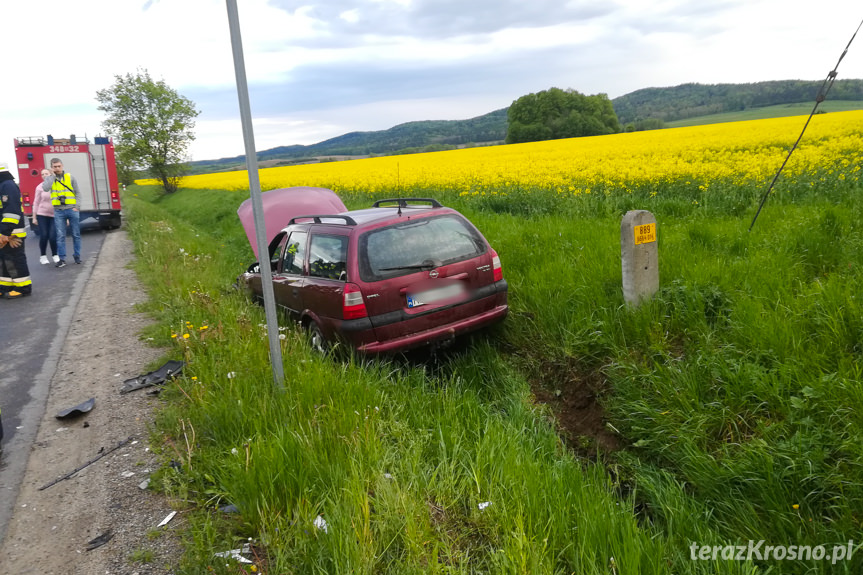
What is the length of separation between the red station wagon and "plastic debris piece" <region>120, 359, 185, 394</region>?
4.05ft

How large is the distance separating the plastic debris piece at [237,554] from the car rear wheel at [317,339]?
245 centimetres

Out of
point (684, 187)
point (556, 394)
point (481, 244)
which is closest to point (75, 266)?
point (481, 244)

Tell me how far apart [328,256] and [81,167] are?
18.7 m

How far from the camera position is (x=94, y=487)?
3.49 metres

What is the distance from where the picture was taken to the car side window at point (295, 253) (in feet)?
19.2

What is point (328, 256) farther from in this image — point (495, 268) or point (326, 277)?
point (495, 268)

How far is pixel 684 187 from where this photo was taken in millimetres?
9836

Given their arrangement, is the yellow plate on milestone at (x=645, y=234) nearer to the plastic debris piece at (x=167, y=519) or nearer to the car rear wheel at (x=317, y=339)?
the car rear wheel at (x=317, y=339)

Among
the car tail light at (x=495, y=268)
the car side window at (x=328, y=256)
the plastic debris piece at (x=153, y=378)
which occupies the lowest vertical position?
the plastic debris piece at (x=153, y=378)

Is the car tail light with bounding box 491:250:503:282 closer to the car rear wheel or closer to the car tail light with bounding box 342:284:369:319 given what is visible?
the car tail light with bounding box 342:284:369:319

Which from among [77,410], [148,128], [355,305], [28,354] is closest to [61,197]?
[28,354]

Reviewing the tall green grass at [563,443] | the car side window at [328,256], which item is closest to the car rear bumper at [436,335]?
the tall green grass at [563,443]

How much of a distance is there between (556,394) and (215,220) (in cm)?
1871

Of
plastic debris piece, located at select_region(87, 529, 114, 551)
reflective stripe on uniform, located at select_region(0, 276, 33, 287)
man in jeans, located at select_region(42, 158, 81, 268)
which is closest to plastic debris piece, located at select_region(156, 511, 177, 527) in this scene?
plastic debris piece, located at select_region(87, 529, 114, 551)
